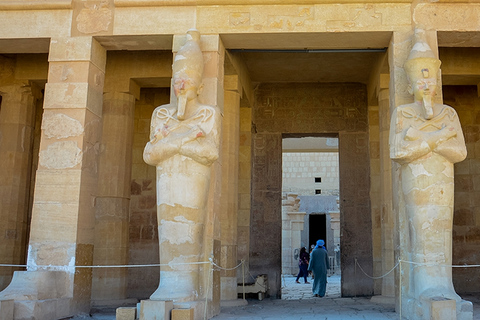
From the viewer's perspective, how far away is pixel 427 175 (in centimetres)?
588

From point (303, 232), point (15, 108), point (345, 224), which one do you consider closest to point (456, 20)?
point (345, 224)

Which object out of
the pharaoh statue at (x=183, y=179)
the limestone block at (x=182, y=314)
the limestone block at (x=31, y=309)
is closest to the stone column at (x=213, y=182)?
the pharaoh statue at (x=183, y=179)

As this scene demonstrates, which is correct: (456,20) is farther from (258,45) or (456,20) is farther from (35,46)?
(35,46)

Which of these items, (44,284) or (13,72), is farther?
(13,72)

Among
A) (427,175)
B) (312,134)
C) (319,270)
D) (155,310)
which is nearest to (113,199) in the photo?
(155,310)

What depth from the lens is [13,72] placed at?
9.24 metres

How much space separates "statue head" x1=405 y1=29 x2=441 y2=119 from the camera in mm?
6008

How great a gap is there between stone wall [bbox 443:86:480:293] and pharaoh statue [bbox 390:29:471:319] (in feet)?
14.2

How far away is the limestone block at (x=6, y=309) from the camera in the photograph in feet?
17.5

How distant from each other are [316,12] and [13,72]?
562 centimetres

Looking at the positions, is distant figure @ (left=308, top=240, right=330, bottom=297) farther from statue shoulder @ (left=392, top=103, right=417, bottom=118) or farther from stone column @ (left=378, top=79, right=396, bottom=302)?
statue shoulder @ (left=392, top=103, right=417, bottom=118)

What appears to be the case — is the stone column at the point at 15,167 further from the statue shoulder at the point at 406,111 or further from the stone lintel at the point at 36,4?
the statue shoulder at the point at 406,111

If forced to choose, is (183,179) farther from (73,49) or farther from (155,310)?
(73,49)

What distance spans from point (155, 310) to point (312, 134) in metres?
6.35
